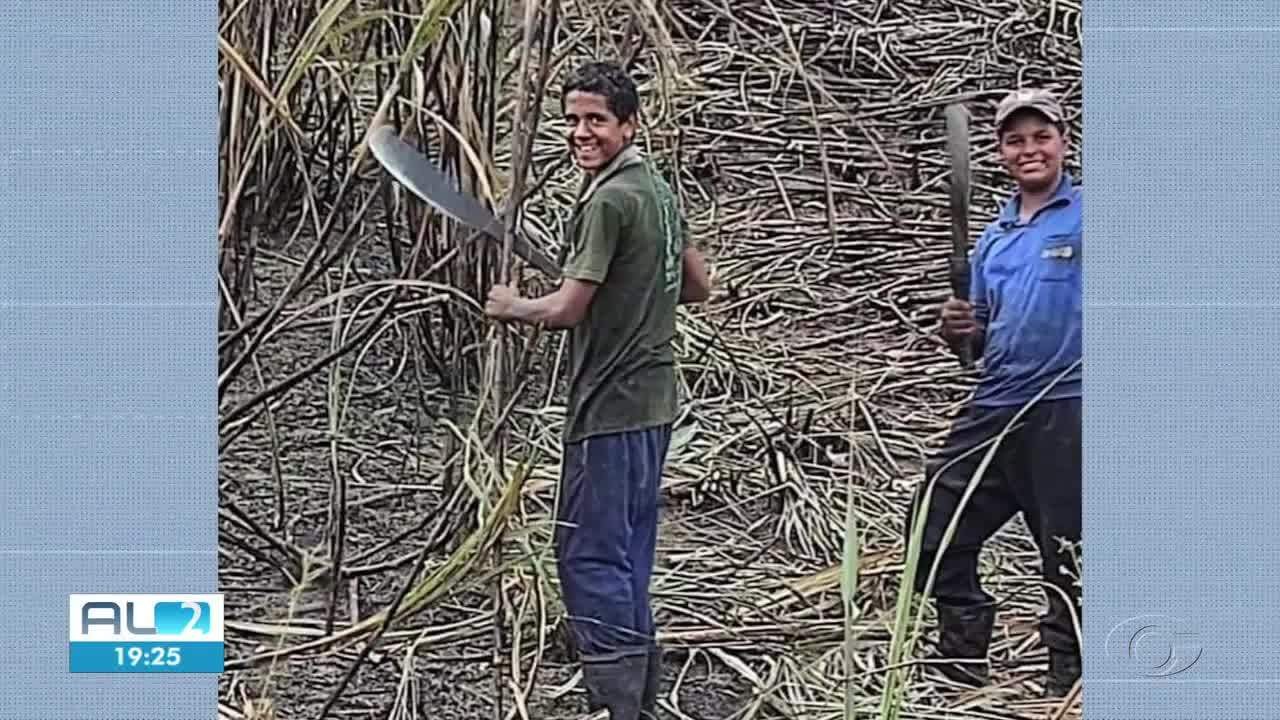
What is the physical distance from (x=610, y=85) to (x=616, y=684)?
1.09 m

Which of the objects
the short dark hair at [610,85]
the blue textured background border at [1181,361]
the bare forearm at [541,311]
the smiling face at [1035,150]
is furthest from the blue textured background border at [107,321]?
the blue textured background border at [1181,361]

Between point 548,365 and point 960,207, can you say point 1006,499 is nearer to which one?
point 960,207

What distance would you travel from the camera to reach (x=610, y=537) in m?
4.32

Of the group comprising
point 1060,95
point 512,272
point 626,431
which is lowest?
point 626,431

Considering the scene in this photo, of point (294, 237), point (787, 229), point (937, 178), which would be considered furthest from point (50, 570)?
point (937, 178)

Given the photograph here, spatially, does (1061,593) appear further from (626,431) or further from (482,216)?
Answer: (482,216)

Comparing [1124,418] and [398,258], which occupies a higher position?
[398,258]

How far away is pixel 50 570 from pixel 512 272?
1011mm

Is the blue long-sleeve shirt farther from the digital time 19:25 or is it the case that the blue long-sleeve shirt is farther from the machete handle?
the digital time 19:25

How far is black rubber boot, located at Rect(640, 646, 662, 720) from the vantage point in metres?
4.33

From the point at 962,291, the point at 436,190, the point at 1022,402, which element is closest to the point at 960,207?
the point at 962,291

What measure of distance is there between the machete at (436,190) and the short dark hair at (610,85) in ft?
0.92

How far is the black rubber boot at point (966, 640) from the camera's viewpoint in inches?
170

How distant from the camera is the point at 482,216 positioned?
169 inches
